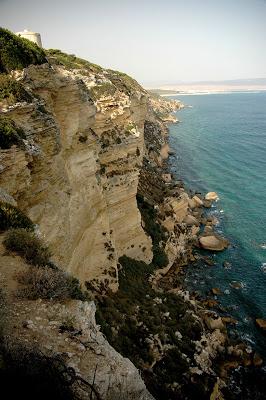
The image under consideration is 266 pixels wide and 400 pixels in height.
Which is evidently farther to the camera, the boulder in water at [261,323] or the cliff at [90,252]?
the boulder in water at [261,323]

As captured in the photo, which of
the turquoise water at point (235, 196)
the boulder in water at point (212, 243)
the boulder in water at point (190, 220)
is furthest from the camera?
the boulder in water at point (190, 220)

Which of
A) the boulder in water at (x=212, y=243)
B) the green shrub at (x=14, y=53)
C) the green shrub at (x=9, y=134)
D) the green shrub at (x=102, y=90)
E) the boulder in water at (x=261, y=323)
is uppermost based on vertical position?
the green shrub at (x=14, y=53)

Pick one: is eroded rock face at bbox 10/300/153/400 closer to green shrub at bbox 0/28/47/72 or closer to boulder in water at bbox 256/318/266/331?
green shrub at bbox 0/28/47/72

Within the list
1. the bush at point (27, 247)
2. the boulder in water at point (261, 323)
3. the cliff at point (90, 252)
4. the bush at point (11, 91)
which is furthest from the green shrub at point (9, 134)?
the boulder in water at point (261, 323)

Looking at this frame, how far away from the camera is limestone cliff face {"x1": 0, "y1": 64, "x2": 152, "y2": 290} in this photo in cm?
1608

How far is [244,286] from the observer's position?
1430 inches

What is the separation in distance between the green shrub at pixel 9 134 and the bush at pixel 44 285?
672cm

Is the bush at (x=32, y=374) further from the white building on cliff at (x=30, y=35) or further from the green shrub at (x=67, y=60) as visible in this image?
the white building on cliff at (x=30, y=35)

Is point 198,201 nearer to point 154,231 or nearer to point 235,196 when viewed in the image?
point 235,196

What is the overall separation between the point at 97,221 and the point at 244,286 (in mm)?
19428

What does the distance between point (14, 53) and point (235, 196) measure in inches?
1883

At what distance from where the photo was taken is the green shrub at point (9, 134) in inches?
558

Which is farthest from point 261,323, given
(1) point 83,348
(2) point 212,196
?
(2) point 212,196

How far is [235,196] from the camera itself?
59.1m
